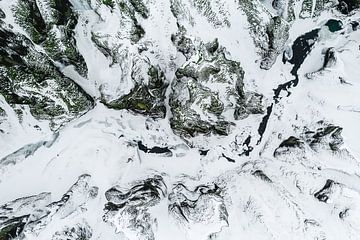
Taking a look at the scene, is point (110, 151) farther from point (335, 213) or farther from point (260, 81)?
point (335, 213)


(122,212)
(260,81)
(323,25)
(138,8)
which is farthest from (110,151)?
(323,25)

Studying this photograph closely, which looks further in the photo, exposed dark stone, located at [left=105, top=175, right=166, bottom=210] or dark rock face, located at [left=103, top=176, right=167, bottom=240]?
exposed dark stone, located at [left=105, top=175, right=166, bottom=210]

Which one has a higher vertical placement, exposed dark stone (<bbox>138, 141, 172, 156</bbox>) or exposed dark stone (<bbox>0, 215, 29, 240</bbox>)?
exposed dark stone (<bbox>0, 215, 29, 240</bbox>)

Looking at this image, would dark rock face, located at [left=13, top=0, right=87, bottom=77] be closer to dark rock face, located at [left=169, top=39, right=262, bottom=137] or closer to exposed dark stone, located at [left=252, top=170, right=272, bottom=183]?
dark rock face, located at [left=169, top=39, right=262, bottom=137]

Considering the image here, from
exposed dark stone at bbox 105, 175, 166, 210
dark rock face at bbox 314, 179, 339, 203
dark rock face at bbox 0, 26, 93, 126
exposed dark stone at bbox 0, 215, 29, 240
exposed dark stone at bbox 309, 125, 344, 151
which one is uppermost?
dark rock face at bbox 0, 26, 93, 126

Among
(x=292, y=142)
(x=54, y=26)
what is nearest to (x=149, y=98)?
(x=54, y=26)

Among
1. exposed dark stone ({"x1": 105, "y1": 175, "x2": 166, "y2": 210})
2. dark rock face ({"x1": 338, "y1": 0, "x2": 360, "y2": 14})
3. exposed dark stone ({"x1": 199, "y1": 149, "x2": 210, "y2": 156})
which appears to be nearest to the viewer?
exposed dark stone ({"x1": 105, "y1": 175, "x2": 166, "y2": 210})

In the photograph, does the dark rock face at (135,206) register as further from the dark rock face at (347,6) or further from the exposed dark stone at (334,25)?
the dark rock face at (347,6)

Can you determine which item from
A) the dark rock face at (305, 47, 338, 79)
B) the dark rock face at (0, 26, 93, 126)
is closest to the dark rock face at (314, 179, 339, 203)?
the dark rock face at (305, 47, 338, 79)
